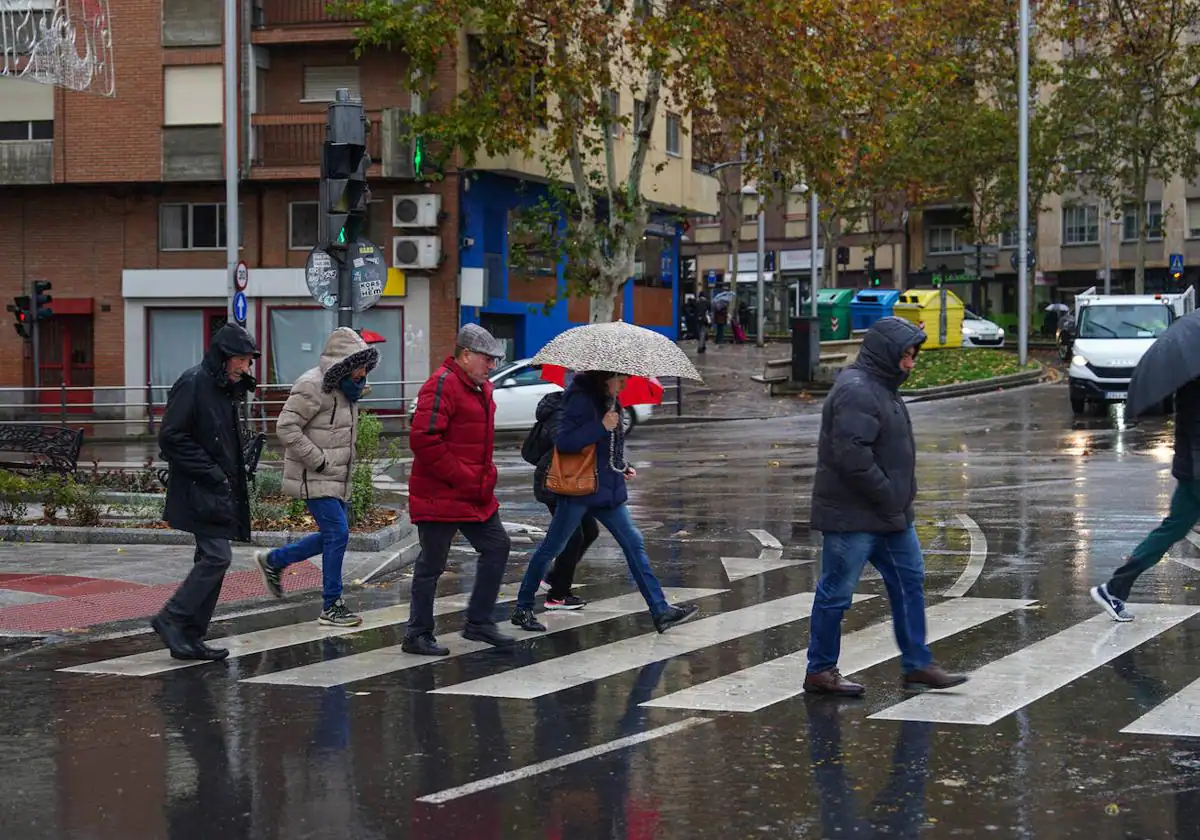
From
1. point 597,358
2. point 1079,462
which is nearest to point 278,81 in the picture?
point 1079,462

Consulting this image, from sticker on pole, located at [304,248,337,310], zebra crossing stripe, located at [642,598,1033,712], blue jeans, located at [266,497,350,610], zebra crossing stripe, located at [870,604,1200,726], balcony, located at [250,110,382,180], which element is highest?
balcony, located at [250,110,382,180]

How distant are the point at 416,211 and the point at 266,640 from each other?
2756cm

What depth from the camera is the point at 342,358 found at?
10.1m

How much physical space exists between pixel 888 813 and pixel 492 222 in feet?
113

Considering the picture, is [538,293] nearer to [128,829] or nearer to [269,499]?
[269,499]

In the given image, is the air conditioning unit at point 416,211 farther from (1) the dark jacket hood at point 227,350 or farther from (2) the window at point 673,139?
(1) the dark jacket hood at point 227,350

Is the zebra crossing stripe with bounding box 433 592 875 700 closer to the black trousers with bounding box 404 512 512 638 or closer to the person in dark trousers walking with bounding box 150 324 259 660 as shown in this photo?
the black trousers with bounding box 404 512 512 638

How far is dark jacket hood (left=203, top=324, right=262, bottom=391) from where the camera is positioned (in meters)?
9.15

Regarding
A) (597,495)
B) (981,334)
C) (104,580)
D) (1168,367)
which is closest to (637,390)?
(597,495)

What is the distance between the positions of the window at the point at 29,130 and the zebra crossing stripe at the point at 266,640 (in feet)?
96.4

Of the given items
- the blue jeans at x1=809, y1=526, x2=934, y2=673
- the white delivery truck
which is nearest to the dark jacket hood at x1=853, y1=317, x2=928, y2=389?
the blue jeans at x1=809, y1=526, x2=934, y2=673

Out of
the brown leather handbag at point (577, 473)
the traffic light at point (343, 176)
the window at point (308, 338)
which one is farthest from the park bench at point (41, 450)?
the window at point (308, 338)

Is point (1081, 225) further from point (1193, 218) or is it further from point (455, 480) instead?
point (455, 480)

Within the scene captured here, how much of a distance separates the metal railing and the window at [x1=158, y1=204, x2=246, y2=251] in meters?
3.23
